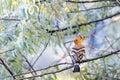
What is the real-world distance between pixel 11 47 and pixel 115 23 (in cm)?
197

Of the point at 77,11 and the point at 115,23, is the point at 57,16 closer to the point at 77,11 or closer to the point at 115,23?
the point at 77,11

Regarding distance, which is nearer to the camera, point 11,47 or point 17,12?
point 17,12

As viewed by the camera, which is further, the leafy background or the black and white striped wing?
the leafy background

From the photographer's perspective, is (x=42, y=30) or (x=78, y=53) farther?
(x=42, y=30)

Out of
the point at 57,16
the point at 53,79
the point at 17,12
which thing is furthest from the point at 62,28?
the point at 53,79

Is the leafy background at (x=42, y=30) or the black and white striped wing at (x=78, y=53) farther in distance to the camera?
the leafy background at (x=42, y=30)

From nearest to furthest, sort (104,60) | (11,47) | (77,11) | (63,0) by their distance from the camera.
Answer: (63,0)
(11,47)
(77,11)
(104,60)

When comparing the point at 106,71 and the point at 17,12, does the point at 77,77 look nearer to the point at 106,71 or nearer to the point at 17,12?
the point at 106,71

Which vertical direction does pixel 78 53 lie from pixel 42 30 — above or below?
below

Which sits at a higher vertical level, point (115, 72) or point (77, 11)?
point (77, 11)

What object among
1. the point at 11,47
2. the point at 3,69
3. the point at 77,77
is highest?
the point at 11,47

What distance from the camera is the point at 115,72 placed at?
10.4 ft

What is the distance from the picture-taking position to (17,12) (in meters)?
2.42

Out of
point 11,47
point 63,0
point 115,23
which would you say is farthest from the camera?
point 115,23
